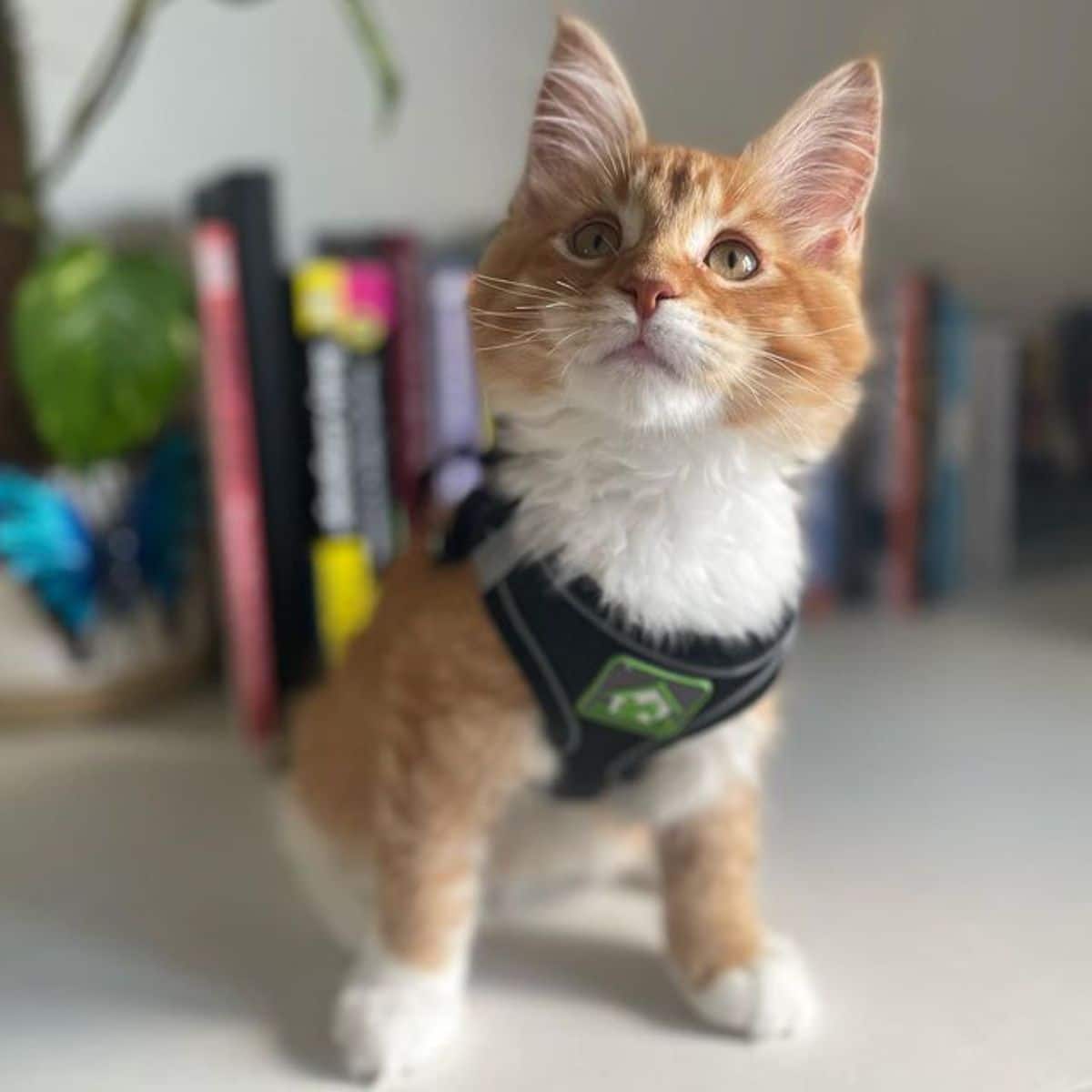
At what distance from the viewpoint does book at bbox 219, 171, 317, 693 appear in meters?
1.03

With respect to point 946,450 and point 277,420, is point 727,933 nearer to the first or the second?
point 277,420

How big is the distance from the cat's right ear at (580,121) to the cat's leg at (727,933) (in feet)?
1.28

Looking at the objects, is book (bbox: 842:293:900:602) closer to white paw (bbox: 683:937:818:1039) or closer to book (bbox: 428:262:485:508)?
book (bbox: 428:262:485:508)

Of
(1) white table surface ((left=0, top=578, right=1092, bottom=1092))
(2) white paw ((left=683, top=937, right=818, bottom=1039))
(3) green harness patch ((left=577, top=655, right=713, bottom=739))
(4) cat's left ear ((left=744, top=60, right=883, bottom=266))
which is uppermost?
(4) cat's left ear ((left=744, top=60, right=883, bottom=266))

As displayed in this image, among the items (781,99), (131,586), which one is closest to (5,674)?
(131,586)

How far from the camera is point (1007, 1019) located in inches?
27.3

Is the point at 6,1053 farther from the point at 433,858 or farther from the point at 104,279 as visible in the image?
the point at 104,279

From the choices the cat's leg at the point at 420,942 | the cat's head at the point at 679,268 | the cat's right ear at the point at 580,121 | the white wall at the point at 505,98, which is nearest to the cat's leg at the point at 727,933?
the cat's leg at the point at 420,942

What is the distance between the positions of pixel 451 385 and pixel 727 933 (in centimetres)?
64

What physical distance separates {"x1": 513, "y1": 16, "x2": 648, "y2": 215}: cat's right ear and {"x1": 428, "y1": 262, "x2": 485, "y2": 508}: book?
1.48 feet

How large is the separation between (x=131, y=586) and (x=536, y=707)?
57 centimetres

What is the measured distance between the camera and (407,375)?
1.16 m

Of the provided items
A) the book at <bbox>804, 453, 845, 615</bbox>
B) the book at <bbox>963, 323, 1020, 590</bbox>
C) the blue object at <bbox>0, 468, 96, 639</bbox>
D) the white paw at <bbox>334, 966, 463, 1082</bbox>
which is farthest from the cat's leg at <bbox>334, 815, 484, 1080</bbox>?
the book at <bbox>963, 323, 1020, 590</bbox>

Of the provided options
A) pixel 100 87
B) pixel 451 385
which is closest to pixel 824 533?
pixel 451 385
